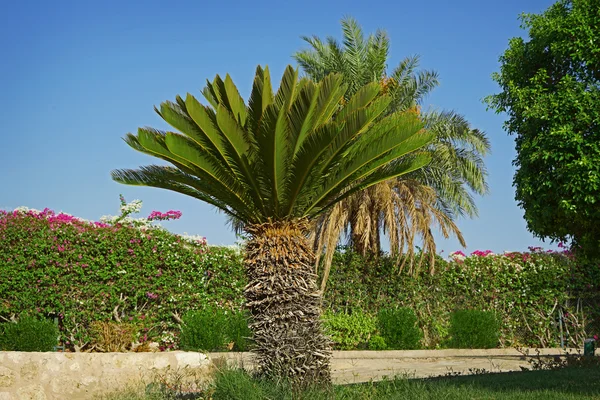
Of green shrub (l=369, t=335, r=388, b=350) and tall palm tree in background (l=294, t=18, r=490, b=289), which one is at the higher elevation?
tall palm tree in background (l=294, t=18, r=490, b=289)

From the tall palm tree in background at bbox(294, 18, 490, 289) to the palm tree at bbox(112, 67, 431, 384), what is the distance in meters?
6.59

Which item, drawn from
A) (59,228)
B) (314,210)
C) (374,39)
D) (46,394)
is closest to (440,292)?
(374,39)

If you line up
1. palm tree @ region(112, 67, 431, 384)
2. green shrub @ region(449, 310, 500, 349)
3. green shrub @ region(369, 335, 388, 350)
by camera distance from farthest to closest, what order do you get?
green shrub @ region(449, 310, 500, 349)
green shrub @ region(369, 335, 388, 350)
palm tree @ region(112, 67, 431, 384)

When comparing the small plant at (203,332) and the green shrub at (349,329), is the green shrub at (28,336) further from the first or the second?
the green shrub at (349,329)

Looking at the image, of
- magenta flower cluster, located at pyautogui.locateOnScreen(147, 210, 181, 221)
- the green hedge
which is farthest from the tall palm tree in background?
magenta flower cluster, located at pyautogui.locateOnScreen(147, 210, 181, 221)

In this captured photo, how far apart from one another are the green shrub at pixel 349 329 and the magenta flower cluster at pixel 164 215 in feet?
18.3

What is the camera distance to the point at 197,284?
14484mm

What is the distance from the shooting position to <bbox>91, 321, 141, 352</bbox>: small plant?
12.7 meters

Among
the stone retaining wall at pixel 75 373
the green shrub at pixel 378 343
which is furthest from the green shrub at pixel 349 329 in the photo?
the stone retaining wall at pixel 75 373

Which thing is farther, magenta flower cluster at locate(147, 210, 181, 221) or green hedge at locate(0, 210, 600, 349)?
magenta flower cluster at locate(147, 210, 181, 221)

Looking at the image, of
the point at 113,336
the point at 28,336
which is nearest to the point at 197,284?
the point at 113,336

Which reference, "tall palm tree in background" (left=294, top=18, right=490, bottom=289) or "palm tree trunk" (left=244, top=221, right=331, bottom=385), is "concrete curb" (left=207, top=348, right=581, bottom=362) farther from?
"palm tree trunk" (left=244, top=221, right=331, bottom=385)

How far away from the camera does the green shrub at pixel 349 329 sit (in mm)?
15320

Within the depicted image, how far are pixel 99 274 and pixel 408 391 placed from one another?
817cm
